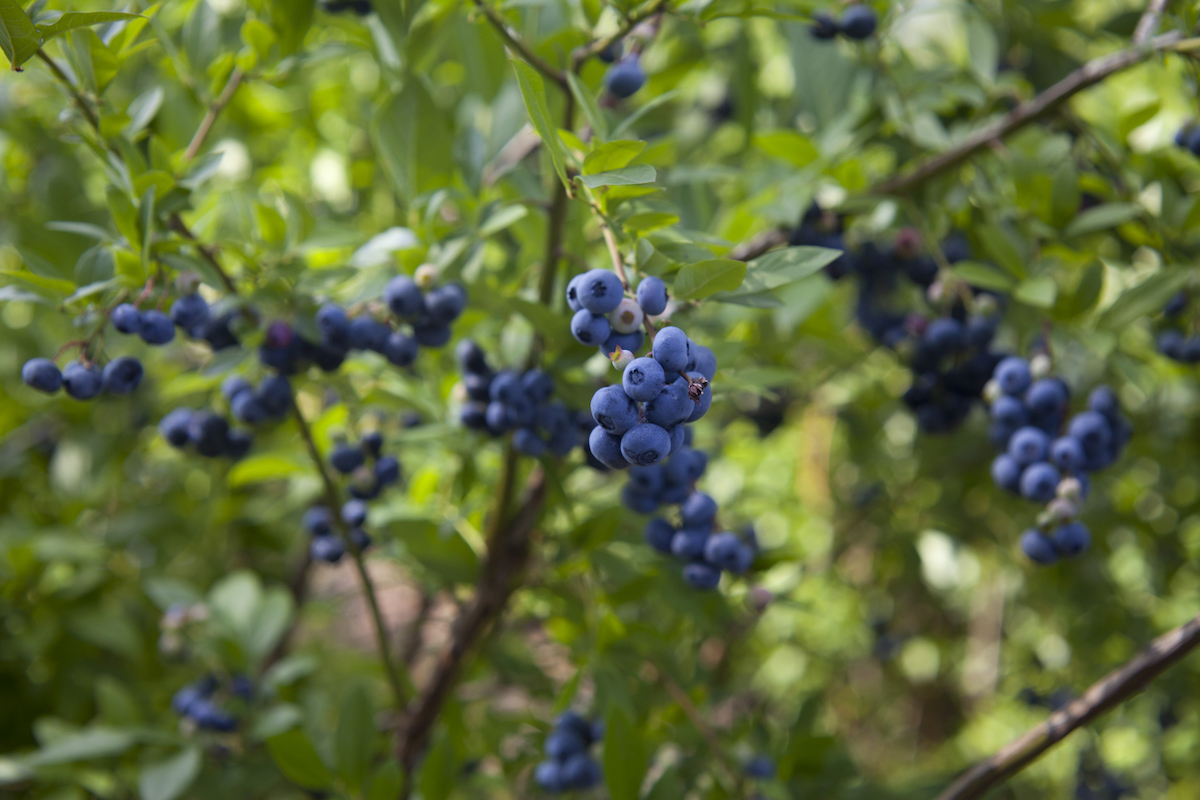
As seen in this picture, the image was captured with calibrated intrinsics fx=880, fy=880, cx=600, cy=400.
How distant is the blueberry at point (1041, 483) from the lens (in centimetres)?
132

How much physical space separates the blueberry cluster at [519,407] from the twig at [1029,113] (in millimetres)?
711

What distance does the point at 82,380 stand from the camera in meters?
1.13

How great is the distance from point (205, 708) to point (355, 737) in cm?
43

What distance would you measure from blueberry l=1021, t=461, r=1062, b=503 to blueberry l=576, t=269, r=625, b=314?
0.79m

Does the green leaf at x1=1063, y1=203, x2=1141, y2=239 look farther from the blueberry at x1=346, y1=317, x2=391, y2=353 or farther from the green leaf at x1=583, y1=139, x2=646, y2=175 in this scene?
the blueberry at x1=346, y1=317, x2=391, y2=353

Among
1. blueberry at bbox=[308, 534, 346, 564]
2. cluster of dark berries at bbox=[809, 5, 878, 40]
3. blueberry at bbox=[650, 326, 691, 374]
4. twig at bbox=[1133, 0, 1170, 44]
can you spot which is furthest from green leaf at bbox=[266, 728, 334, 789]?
twig at bbox=[1133, 0, 1170, 44]

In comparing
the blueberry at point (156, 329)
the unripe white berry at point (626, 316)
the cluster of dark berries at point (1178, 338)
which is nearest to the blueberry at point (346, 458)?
the blueberry at point (156, 329)

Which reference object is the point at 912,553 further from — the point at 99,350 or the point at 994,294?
the point at 99,350

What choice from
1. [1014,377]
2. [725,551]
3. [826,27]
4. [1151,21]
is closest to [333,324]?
[725,551]

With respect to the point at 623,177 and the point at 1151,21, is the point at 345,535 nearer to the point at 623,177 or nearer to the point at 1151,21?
the point at 623,177

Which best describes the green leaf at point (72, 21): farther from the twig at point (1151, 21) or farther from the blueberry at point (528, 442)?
the twig at point (1151, 21)

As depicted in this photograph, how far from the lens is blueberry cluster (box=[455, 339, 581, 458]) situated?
1227 mm

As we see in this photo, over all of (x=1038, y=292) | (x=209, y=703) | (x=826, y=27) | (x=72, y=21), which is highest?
(x=72, y=21)

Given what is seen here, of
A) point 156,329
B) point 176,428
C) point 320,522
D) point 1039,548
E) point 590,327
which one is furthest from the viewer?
point 320,522
